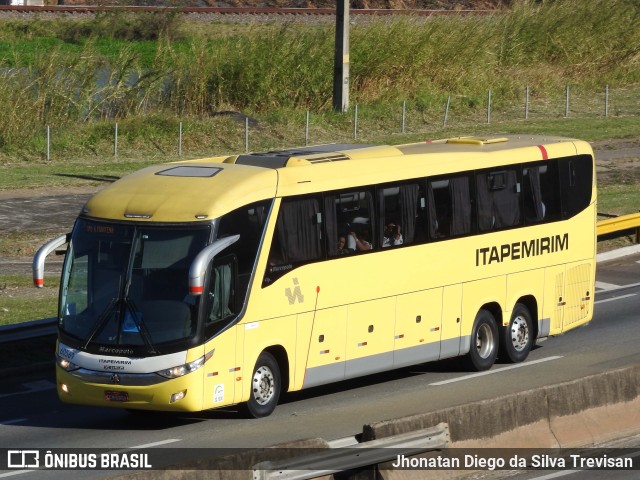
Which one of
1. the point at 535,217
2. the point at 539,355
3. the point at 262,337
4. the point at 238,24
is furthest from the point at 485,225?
the point at 238,24

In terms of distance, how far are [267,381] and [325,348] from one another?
3.41ft

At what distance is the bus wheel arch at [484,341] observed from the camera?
64.2 feet

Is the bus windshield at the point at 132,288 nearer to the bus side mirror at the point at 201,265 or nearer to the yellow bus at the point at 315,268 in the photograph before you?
the yellow bus at the point at 315,268

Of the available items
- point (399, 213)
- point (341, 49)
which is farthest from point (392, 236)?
point (341, 49)

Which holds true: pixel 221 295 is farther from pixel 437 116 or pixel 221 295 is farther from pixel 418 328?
pixel 437 116

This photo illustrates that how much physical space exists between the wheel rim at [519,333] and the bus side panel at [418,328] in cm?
171

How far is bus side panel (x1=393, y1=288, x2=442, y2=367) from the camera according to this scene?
60.1 ft

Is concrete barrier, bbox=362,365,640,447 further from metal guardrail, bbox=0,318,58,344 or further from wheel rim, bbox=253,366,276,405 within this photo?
metal guardrail, bbox=0,318,58,344

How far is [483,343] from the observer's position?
65.1 feet

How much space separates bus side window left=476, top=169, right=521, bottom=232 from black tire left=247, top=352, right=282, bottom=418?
4.40m

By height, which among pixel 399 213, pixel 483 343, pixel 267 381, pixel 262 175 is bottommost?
pixel 483 343

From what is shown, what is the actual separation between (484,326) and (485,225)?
1.47 m

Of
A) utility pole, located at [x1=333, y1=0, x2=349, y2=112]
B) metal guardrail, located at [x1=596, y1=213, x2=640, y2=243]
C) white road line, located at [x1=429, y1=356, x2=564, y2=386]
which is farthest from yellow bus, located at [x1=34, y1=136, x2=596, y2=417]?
utility pole, located at [x1=333, y1=0, x2=349, y2=112]

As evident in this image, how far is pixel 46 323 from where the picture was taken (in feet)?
67.5
